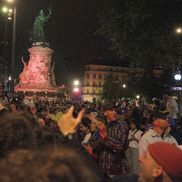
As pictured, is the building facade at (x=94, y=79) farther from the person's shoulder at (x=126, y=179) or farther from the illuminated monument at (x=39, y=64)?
the person's shoulder at (x=126, y=179)

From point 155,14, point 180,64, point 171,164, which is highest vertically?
point 155,14

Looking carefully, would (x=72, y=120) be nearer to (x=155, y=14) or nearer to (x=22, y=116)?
(x=22, y=116)

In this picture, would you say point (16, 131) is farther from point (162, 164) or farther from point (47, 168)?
point (162, 164)

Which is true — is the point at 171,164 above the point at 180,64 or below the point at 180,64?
below

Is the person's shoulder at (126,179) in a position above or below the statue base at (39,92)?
below

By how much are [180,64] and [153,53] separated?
2.79 meters

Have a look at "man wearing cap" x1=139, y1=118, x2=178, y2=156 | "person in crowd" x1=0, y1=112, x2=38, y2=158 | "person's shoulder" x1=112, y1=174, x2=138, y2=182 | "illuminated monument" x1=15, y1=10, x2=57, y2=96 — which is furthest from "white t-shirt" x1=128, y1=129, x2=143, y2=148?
"illuminated monument" x1=15, y1=10, x2=57, y2=96

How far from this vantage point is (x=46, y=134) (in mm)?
2604

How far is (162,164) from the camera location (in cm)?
343

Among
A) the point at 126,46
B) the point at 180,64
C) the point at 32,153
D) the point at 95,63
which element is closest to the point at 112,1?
the point at 126,46

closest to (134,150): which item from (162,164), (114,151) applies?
(114,151)

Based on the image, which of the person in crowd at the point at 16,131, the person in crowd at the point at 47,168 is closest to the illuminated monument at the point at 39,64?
the person in crowd at the point at 16,131

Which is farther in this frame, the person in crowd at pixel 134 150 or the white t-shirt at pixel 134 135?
the white t-shirt at pixel 134 135

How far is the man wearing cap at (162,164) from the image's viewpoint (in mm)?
3396
